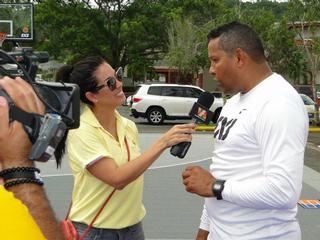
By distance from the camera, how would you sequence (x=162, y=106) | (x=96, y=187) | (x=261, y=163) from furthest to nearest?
1. (x=162, y=106)
2. (x=96, y=187)
3. (x=261, y=163)

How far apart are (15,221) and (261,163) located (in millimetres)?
1249

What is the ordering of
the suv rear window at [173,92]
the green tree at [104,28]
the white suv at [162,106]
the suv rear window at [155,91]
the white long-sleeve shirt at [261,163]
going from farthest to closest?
the green tree at [104,28]
the suv rear window at [155,91]
the suv rear window at [173,92]
the white suv at [162,106]
the white long-sleeve shirt at [261,163]

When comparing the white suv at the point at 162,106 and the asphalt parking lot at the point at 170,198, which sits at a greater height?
the asphalt parking lot at the point at 170,198

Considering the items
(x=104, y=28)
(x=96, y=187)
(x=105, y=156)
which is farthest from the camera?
(x=104, y=28)

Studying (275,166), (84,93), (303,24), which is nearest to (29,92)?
(275,166)

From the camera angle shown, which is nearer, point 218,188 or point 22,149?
point 22,149

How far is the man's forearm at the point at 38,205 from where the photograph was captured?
1507 mm

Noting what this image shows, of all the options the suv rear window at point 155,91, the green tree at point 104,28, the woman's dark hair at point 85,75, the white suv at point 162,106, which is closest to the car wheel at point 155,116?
the white suv at point 162,106

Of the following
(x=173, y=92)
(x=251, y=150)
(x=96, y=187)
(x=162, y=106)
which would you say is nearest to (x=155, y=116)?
(x=162, y=106)

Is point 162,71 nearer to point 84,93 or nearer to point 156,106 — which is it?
point 156,106

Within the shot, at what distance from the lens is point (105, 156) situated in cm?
271

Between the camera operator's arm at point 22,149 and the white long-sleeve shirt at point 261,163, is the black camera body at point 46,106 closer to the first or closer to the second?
the camera operator's arm at point 22,149

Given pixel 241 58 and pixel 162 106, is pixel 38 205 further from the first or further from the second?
pixel 162 106

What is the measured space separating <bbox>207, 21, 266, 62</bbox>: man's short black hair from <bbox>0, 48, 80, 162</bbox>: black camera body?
1.12 meters
